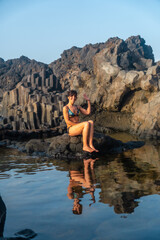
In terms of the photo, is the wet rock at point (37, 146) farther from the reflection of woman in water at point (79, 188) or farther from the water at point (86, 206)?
the reflection of woman in water at point (79, 188)

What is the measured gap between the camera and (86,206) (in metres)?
3.15

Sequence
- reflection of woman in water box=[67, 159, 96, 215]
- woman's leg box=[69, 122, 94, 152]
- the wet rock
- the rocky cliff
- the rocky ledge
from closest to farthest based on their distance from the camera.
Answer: reflection of woman in water box=[67, 159, 96, 215] → woman's leg box=[69, 122, 94, 152] → the rocky ledge → the wet rock → the rocky cliff

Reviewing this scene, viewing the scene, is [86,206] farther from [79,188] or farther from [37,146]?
[37,146]

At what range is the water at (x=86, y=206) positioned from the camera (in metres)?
2.43

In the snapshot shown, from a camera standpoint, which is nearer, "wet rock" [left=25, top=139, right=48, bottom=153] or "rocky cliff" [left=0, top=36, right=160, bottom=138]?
"wet rock" [left=25, top=139, right=48, bottom=153]

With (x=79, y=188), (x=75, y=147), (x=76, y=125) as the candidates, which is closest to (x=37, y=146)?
(x=75, y=147)

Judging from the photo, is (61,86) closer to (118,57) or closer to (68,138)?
(118,57)

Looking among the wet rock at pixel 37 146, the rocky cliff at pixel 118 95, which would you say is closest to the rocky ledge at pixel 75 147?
the wet rock at pixel 37 146

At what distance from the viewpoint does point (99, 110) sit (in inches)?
839

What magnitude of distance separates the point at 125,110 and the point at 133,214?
18.0 m

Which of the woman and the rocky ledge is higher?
the woman

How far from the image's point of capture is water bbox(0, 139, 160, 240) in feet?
7.98

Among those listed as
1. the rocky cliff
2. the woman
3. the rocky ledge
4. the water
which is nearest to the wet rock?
the rocky ledge

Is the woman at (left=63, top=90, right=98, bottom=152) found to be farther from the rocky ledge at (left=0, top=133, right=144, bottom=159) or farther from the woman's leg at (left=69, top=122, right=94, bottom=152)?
the rocky ledge at (left=0, top=133, right=144, bottom=159)
